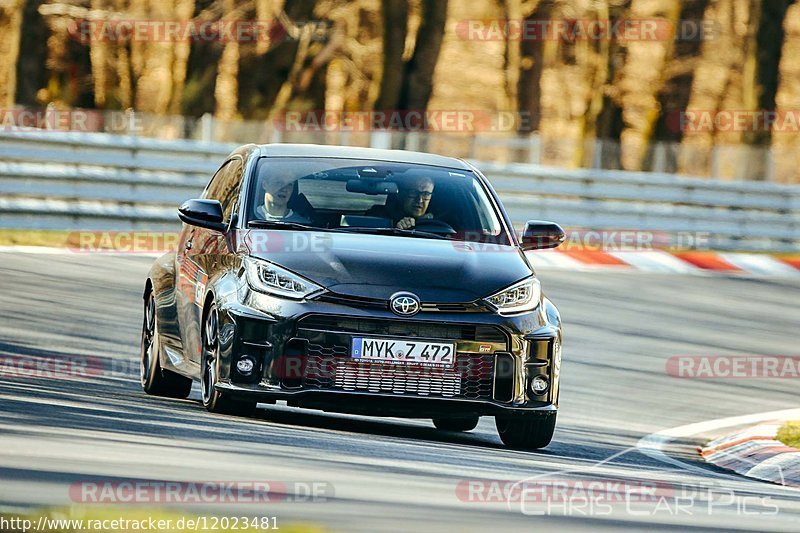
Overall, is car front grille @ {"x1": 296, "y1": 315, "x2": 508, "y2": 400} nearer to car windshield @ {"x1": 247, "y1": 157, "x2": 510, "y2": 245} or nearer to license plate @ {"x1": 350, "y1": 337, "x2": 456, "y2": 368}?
license plate @ {"x1": 350, "y1": 337, "x2": 456, "y2": 368}

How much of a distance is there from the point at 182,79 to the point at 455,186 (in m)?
31.7

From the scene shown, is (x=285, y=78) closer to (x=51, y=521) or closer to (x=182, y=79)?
(x=182, y=79)

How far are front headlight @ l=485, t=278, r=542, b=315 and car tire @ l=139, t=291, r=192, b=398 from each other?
2516mm

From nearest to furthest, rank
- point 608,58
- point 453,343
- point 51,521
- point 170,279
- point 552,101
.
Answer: point 51,521, point 453,343, point 170,279, point 608,58, point 552,101

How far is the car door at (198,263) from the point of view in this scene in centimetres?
1032

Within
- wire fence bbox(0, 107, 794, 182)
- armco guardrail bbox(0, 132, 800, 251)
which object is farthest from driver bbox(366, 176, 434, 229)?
wire fence bbox(0, 107, 794, 182)

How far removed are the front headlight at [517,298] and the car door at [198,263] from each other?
62.3 inches

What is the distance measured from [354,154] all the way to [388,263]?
58.1 inches

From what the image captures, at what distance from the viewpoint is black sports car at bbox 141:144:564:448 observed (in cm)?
946

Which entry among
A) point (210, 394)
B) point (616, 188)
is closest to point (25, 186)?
point (616, 188)

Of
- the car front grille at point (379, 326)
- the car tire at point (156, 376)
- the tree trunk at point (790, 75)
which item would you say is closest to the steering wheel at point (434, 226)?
the car front grille at point (379, 326)

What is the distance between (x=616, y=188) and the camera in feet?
86.0

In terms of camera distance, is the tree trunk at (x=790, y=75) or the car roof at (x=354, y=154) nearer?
the car roof at (x=354, y=154)

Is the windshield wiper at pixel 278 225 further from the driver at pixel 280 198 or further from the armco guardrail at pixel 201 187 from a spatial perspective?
the armco guardrail at pixel 201 187
